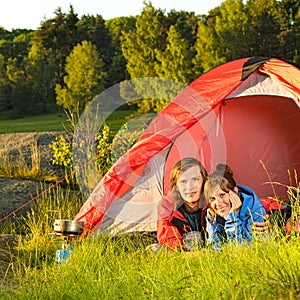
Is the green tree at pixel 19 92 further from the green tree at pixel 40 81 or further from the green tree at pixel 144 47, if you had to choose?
the green tree at pixel 144 47

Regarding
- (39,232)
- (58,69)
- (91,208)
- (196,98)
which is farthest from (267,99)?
(58,69)

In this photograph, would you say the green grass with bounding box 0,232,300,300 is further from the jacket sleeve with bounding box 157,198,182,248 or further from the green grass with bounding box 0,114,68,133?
the green grass with bounding box 0,114,68,133

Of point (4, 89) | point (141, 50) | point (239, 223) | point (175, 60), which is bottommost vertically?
point (239, 223)

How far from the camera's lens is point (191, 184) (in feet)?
15.7

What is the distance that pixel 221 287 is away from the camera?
2652mm

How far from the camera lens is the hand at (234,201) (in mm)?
4496

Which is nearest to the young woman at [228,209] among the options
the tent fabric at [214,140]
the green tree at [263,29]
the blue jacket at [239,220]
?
the blue jacket at [239,220]

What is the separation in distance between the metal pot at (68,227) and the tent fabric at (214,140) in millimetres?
226

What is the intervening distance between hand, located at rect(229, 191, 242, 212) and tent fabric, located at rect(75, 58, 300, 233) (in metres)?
0.82

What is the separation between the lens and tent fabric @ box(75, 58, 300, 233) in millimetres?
5125

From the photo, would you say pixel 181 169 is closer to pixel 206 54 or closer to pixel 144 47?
pixel 206 54

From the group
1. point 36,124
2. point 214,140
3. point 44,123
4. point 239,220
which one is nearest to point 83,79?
point 44,123

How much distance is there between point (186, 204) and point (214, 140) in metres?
1.20

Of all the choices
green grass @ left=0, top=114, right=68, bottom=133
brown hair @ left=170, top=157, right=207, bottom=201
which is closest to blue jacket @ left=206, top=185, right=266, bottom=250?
brown hair @ left=170, top=157, right=207, bottom=201
